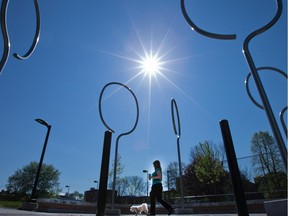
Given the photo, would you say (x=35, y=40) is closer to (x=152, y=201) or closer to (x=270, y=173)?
(x=152, y=201)

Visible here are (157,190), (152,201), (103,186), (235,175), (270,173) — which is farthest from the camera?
(270,173)

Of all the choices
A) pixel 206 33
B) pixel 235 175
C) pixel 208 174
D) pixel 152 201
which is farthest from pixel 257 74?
pixel 208 174

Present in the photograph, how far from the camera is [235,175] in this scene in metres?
2.88

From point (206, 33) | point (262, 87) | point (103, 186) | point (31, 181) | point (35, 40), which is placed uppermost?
point (31, 181)

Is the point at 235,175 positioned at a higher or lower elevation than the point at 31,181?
lower

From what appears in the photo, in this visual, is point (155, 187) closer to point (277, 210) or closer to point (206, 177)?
point (277, 210)

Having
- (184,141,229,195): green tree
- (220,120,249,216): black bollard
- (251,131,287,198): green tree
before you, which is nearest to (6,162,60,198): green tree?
(184,141,229,195): green tree

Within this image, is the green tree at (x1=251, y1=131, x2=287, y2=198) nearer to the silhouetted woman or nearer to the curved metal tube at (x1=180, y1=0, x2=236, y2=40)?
the silhouetted woman

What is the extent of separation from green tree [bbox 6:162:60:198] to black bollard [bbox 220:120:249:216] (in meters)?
71.4

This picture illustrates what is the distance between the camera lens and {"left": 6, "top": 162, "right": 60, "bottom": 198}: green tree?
207 feet

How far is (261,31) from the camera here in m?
2.81

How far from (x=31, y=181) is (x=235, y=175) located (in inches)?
2895

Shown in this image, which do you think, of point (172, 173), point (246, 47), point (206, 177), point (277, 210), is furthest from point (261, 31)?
point (172, 173)

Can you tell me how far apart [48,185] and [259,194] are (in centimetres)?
6604
